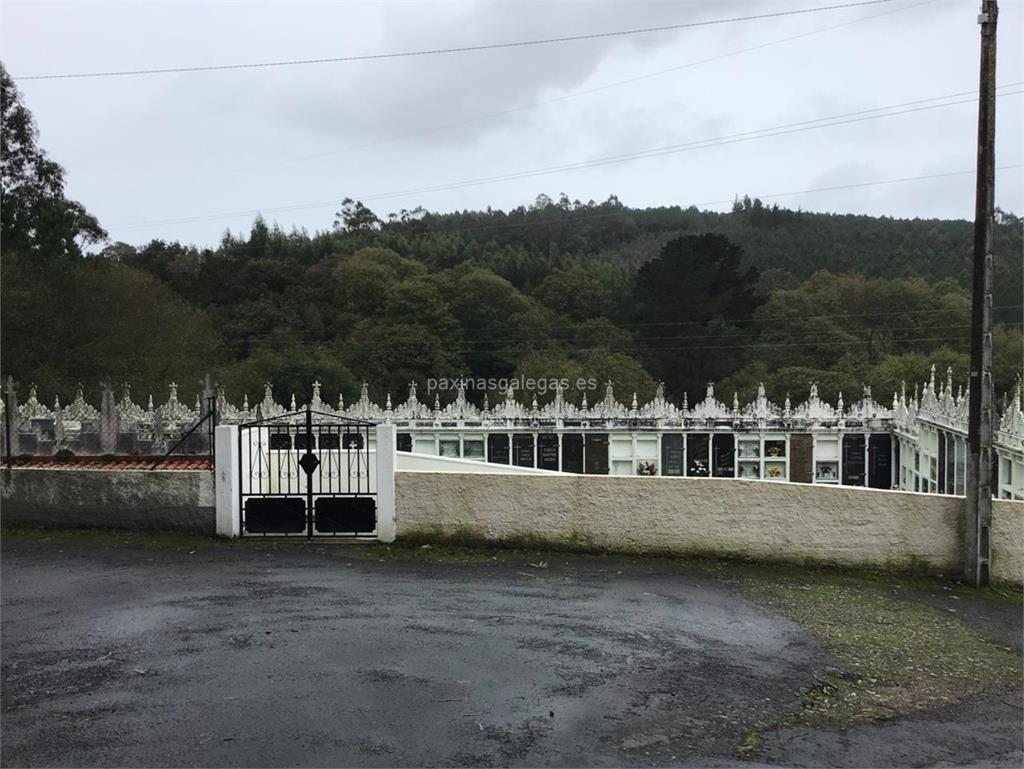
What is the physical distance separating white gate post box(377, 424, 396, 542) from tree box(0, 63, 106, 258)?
24.3m

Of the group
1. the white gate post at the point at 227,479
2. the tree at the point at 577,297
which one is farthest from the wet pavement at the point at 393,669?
the tree at the point at 577,297

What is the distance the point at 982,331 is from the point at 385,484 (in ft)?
24.3

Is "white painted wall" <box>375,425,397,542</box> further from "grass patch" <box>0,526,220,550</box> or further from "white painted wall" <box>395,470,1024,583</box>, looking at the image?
"grass patch" <box>0,526,220,550</box>

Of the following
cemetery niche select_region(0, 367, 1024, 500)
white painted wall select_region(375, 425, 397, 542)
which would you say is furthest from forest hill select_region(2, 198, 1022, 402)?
white painted wall select_region(375, 425, 397, 542)

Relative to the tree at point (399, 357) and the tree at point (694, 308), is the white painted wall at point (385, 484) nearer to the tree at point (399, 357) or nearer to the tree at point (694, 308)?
the tree at point (399, 357)

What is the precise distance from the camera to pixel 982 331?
1062cm

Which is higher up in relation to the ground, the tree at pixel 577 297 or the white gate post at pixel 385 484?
the tree at pixel 577 297

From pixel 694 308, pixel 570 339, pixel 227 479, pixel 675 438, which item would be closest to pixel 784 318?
pixel 694 308

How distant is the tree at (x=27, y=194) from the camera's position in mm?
29906

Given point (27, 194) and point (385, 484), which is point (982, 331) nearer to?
point (385, 484)

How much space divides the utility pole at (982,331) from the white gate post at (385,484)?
6.85 m

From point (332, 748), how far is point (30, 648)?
3207 millimetres

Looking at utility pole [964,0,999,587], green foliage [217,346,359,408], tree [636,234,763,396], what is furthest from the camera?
tree [636,234,763,396]

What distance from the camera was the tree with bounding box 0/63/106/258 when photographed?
2991 centimetres
